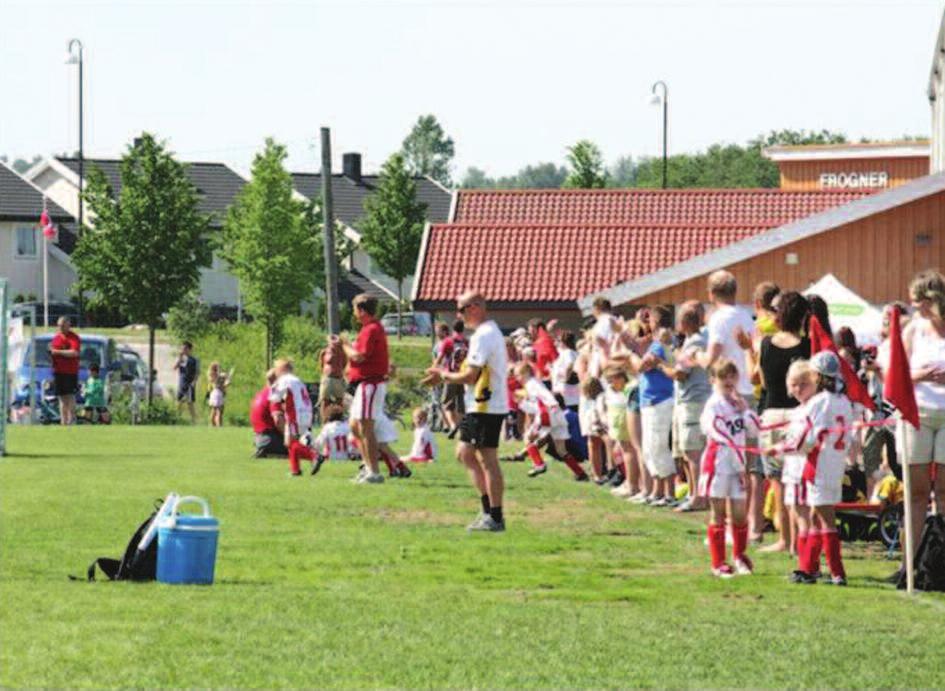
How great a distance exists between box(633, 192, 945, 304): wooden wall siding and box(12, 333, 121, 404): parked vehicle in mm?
13729

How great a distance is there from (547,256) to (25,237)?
46653mm

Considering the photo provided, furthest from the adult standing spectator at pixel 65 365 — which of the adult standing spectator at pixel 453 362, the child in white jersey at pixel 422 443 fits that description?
the child in white jersey at pixel 422 443

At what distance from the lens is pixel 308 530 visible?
61.0ft

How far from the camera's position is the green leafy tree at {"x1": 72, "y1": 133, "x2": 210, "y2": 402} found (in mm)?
62375

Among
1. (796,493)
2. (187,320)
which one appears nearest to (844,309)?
(796,493)

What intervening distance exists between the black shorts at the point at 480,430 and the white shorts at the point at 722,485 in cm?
385

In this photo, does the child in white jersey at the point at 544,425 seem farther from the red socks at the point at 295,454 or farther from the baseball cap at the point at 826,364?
the baseball cap at the point at 826,364

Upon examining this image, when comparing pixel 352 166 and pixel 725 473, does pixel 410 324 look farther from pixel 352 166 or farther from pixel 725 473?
pixel 725 473

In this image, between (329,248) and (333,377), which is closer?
(333,377)

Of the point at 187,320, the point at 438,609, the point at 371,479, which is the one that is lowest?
→ the point at 438,609

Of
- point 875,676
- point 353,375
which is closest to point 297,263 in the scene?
point 353,375

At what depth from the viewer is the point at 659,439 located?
22.1 metres

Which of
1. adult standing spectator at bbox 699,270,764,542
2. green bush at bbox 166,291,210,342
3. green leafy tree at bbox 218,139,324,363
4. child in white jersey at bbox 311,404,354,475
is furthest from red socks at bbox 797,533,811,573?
green leafy tree at bbox 218,139,324,363

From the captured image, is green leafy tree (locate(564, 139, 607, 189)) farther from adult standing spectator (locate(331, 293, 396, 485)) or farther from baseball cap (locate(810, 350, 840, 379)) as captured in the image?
baseball cap (locate(810, 350, 840, 379))
